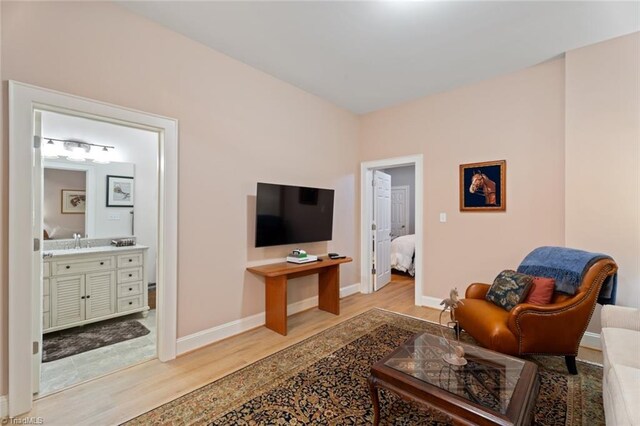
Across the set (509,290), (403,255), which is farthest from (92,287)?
(403,255)

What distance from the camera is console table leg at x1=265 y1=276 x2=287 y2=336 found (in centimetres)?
300

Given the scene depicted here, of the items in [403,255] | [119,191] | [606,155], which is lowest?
[403,255]

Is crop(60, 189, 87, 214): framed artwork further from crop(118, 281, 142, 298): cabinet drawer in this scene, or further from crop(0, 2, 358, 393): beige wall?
crop(0, 2, 358, 393): beige wall

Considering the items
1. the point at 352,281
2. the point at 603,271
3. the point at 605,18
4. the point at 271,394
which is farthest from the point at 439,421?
the point at 605,18

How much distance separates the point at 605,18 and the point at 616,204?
1581mm

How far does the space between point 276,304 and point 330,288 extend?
85 centimetres

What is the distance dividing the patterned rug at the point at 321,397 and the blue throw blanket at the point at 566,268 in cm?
65

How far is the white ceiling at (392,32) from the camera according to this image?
2.24 m

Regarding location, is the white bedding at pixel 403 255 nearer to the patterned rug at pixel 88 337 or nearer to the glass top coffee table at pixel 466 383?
the glass top coffee table at pixel 466 383

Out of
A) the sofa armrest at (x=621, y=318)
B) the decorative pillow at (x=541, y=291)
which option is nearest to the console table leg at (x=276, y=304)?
the decorative pillow at (x=541, y=291)

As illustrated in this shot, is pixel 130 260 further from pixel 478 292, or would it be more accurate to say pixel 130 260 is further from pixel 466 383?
pixel 478 292

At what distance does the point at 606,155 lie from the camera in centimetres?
266

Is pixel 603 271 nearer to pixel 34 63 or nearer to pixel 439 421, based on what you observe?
pixel 439 421

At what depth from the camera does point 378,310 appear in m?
3.73
